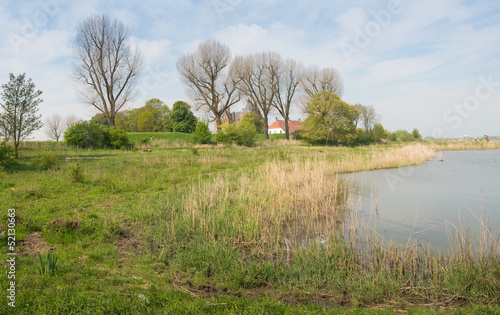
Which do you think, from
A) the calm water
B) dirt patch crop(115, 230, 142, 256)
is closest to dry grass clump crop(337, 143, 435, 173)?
the calm water

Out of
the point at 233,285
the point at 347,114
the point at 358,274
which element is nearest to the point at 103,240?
the point at 233,285

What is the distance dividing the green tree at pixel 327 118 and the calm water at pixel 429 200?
66.6ft

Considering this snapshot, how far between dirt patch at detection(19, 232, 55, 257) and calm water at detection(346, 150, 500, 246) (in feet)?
20.1

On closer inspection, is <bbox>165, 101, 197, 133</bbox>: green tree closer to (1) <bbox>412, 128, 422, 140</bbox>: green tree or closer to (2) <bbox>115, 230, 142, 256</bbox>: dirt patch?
(1) <bbox>412, 128, 422, 140</bbox>: green tree

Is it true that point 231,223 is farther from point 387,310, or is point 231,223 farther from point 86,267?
point 387,310

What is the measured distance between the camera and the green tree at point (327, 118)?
120 ft

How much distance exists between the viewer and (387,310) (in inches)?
141

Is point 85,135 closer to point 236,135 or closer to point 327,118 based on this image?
point 236,135

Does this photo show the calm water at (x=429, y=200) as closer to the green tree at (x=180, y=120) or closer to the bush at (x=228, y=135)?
the bush at (x=228, y=135)

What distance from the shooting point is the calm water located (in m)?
6.95

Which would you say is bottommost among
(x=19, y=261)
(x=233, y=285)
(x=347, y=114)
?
(x=233, y=285)

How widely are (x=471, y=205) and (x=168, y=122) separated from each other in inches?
2169

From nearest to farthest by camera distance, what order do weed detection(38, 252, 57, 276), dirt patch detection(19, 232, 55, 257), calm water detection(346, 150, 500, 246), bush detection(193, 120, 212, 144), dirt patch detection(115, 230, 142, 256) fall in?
weed detection(38, 252, 57, 276)
dirt patch detection(19, 232, 55, 257)
dirt patch detection(115, 230, 142, 256)
calm water detection(346, 150, 500, 246)
bush detection(193, 120, 212, 144)

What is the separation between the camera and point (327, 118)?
3700 cm
